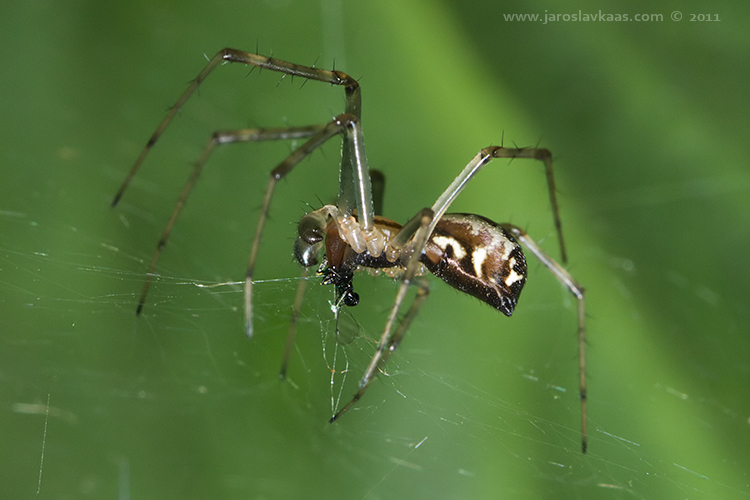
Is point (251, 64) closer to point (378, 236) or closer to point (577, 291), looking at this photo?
point (378, 236)

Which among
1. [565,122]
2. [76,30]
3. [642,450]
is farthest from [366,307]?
A: [76,30]

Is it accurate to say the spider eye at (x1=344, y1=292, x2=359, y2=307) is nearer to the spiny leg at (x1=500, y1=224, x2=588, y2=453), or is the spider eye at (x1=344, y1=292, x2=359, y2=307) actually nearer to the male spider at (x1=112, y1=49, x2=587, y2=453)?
the male spider at (x1=112, y1=49, x2=587, y2=453)

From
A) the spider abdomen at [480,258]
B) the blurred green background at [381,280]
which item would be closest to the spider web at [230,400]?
the blurred green background at [381,280]

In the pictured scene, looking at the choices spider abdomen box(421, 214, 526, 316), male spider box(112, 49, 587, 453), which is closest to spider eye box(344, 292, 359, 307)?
male spider box(112, 49, 587, 453)

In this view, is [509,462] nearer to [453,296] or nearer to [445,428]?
[445,428]

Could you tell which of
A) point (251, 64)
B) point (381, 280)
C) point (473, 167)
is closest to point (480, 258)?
point (473, 167)

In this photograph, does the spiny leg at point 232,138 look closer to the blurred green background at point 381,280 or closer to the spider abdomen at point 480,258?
the blurred green background at point 381,280

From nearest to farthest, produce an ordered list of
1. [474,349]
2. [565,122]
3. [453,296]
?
1. [474,349]
2. [453,296]
3. [565,122]
